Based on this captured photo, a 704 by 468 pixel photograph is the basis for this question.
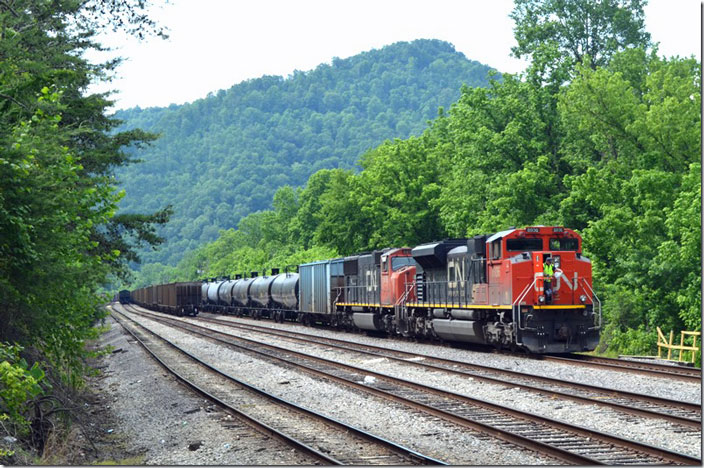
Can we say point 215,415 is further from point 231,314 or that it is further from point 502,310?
point 231,314

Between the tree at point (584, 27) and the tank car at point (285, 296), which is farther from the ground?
the tree at point (584, 27)

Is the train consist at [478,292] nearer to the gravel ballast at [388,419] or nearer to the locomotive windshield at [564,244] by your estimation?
the locomotive windshield at [564,244]

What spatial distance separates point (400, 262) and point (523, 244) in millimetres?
10954

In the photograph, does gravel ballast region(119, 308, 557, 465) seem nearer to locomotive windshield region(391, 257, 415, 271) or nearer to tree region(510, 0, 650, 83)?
locomotive windshield region(391, 257, 415, 271)

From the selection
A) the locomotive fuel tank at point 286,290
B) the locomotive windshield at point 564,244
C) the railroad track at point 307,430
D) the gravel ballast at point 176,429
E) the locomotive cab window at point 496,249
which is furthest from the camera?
the locomotive fuel tank at point 286,290

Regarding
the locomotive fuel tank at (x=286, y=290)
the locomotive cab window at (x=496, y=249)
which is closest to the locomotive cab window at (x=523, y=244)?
the locomotive cab window at (x=496, y=249)

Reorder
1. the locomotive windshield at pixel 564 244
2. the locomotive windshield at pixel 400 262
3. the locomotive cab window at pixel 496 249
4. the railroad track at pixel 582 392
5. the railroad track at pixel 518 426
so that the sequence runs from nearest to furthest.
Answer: the railroad track at pixel 518 426
the railroad track at pixel 582 392
the locomotive windshield at pixel 564 244
the locomotive cab window at pixel 496 249
the locomotive windshield at pixel 400 262

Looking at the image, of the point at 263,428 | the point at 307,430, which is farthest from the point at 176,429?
the point at 307,430

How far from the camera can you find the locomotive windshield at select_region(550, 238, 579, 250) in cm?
2509

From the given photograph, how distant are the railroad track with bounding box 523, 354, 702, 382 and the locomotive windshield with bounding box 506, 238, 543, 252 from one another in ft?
10.9

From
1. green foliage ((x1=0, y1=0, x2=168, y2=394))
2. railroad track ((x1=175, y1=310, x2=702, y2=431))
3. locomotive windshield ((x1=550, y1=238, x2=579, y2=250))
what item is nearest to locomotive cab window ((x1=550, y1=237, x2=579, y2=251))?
locomotive windshield ((x1=550, y1=238, x2=579, y2=250))

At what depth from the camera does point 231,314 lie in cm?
7719

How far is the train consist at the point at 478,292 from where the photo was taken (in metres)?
24.2

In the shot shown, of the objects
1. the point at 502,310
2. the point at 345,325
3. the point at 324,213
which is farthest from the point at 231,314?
the point at 502,310
